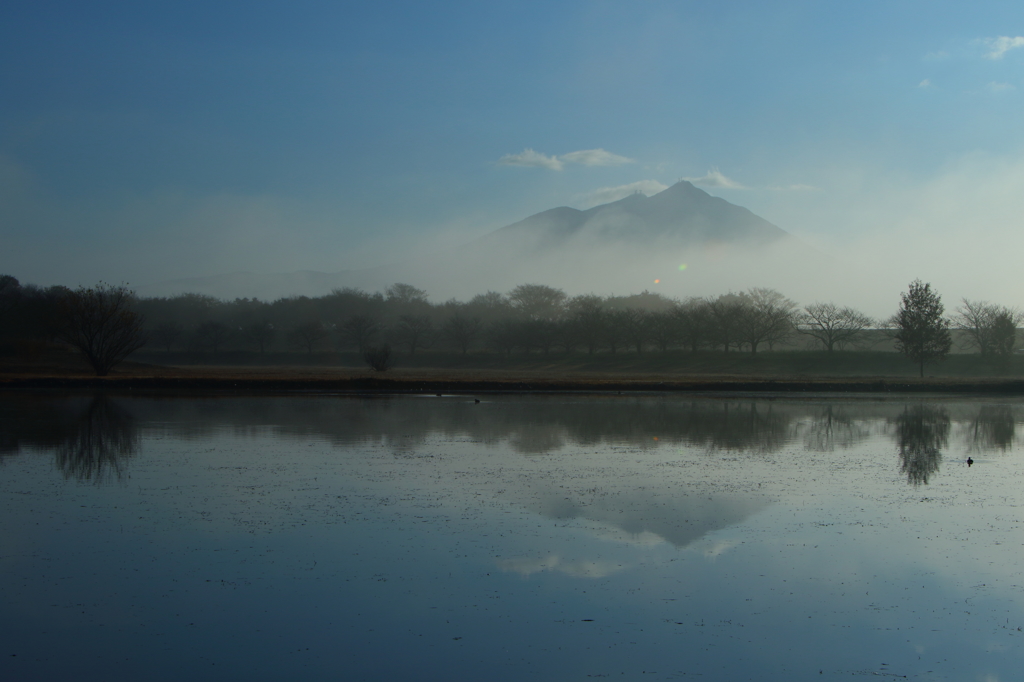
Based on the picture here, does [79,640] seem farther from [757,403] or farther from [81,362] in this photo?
[81,362]

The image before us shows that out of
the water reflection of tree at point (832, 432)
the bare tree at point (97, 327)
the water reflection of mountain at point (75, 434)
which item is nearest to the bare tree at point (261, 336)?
the bare tree at point (97, 327)

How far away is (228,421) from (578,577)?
20.0m

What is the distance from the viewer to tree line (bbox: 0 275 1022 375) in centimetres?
6322

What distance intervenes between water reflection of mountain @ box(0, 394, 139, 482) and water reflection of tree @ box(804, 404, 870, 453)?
1796 centimetres

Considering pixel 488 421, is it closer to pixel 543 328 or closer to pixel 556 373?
pixel 556 373

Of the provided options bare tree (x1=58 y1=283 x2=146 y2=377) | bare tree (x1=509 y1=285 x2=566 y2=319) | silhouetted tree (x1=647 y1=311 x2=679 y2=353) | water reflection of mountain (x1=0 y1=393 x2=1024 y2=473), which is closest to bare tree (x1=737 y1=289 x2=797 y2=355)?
silhouetted tree (x1=647 y1=311 x2=679 y2=353)

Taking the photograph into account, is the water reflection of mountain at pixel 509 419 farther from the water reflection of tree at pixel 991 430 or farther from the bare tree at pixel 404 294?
the bare tree at pixel 404 294

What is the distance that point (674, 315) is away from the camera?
97.2 meters

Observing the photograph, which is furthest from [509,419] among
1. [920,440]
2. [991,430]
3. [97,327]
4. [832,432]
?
[97,327]

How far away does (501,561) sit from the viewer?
9.74 meters

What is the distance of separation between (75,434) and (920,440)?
25.2m

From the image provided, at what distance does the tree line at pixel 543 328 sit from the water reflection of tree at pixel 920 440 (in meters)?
43.5

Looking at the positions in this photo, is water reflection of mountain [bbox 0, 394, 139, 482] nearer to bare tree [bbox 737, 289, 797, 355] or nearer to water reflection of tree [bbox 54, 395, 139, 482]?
water reflection of tree [bbox 54, 395, 139, 482]

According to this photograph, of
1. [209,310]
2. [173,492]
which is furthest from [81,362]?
[209,310]
